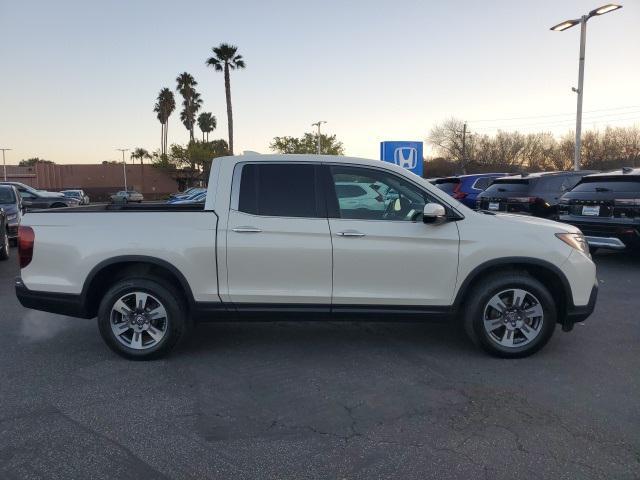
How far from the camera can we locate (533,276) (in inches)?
186

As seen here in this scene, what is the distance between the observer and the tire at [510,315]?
4.52m

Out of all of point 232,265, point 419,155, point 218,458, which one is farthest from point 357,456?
point 419,155

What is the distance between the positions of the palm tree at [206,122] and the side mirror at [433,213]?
85.5 meters

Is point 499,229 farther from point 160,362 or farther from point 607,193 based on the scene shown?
point 607,193

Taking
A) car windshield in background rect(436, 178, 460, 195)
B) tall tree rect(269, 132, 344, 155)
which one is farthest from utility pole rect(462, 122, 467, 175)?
car windshield in background rect(436, 178, 460, 195)

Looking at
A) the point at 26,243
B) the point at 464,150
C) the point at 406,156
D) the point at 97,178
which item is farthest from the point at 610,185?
the point at 97,178

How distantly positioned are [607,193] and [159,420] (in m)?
8.30

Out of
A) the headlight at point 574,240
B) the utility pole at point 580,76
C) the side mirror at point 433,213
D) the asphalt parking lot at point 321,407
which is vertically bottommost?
the asphalt parking lot at point 321,407

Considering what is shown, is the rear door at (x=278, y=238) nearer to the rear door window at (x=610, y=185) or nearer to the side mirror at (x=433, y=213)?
the side mirror at (x=433, y=213)

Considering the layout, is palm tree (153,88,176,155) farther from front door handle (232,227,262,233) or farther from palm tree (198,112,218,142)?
front door handle (232,227,262,233)

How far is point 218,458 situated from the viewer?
3.01 meters

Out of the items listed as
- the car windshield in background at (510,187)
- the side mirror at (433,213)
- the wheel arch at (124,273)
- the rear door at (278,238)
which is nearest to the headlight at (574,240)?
the side mirror at (433,213)

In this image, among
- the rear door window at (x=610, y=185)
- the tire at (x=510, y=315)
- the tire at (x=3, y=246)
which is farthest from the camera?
the tire at (x=3, y=246)

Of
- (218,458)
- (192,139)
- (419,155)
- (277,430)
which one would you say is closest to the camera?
(218,458)
